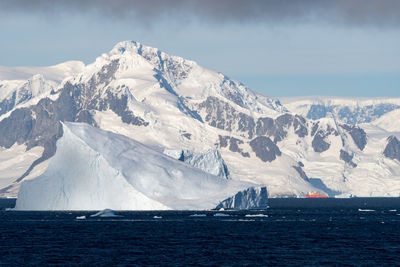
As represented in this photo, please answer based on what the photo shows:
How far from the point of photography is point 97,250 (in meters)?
115

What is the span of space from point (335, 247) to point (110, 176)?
86609 millimetres

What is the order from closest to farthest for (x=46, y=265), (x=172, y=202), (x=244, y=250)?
1. (x=46, y=265)
2. (x=244, y=250)
3. (x=172, y=202)

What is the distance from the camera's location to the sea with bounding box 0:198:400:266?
4082 inches

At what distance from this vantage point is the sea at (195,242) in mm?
103688

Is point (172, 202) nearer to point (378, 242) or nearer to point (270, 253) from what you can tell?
point (378, 242)

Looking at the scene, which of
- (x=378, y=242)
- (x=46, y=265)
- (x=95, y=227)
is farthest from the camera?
(x=95, y=227)

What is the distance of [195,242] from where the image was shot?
129 metres

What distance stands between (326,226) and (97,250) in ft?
214

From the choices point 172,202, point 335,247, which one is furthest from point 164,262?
point 172,202

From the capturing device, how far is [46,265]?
98.7 meters

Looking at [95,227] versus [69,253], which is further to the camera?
[95,227]

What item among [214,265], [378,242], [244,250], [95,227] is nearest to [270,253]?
[244,250]

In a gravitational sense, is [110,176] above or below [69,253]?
above

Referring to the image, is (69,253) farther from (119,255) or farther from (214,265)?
(214,265)
